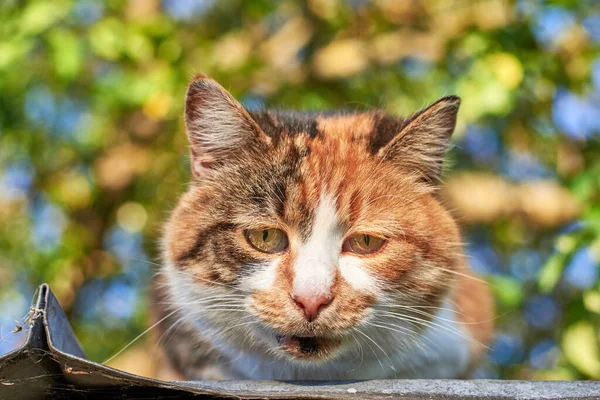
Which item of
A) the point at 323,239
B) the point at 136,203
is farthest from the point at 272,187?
the point at 136,203

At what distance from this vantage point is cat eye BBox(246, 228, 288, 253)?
201 cm

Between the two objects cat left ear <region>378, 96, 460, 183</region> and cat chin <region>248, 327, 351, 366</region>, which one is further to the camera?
cat left ear <region>378, 96, 460, 183</region>

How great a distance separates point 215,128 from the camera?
2318 millimetres

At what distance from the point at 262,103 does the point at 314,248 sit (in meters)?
2.15

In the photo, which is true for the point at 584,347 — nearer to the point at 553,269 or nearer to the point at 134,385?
the point at 553,269

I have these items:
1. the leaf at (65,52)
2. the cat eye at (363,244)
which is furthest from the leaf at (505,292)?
the leaf at (65,52)

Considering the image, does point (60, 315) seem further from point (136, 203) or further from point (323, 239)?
point (136, 203)

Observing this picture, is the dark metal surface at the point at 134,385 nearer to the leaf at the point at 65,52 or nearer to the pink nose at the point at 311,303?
the pink nose at the point at 311,303

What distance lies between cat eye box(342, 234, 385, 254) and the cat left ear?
34 cm

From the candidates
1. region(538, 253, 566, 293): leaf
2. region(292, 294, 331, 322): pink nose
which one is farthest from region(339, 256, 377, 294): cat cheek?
region(538, 253, 566, 293): leaf

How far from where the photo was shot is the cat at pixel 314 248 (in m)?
1.89

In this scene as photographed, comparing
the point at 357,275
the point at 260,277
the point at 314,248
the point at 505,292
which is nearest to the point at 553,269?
the point at 505,292

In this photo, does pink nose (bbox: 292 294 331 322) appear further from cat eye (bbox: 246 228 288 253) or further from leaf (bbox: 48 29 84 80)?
leaf (bbox: 48 29 84 80)

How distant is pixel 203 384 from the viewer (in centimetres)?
152
